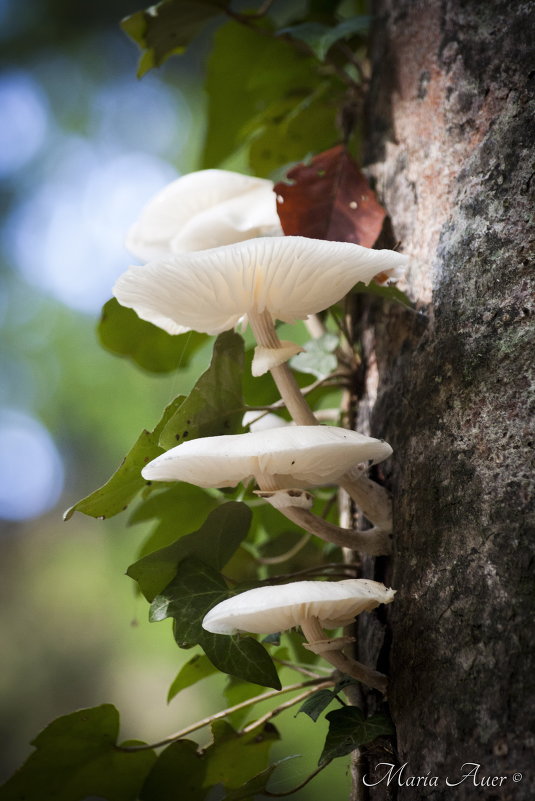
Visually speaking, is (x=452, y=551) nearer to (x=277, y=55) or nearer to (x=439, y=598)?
(x=439, y=598)

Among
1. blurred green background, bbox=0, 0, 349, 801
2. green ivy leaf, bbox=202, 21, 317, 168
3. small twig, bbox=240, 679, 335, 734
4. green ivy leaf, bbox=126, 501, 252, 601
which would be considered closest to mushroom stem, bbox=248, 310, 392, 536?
green ivy leaf, bbox=126, 501, 252, 601

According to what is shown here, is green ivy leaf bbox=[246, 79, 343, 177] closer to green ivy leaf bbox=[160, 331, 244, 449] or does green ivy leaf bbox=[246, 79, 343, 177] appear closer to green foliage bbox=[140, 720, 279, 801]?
green ivy leaf bbox=[160, 331, 244, 449]

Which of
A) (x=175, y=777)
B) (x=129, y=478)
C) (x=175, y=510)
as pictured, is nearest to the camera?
(x=129, y=478)

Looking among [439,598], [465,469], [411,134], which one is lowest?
[439,598]

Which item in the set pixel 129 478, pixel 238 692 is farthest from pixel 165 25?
pixel 238 692

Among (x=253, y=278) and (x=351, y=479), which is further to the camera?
(x=351, y=479)

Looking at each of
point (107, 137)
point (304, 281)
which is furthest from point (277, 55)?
point (107, 137)

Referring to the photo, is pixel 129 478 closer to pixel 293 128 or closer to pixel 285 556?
pixel 285 556
